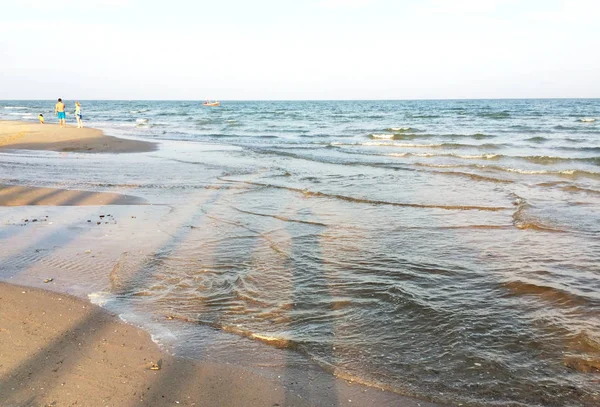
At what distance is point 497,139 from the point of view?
25703 mm

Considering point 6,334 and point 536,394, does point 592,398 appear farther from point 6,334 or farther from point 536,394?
point 6,334

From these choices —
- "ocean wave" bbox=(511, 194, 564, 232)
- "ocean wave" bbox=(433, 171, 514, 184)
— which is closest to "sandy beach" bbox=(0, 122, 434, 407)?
"ocean wave" bbox=(511, 194, 564, 232)

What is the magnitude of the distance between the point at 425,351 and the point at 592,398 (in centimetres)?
113

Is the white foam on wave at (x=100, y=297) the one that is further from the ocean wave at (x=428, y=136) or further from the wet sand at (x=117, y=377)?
the ocean wave at (x=428, y=136)

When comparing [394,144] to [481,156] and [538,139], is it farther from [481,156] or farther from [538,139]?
[538,139]

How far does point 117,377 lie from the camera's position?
3346 mm

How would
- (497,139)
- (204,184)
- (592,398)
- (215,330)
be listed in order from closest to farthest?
(592,398) < (215,330) < (204,184) < (497,139)

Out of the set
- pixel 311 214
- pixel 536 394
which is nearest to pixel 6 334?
pixel 536 394

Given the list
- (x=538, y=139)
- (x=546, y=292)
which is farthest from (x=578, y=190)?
(x=538, y=139)

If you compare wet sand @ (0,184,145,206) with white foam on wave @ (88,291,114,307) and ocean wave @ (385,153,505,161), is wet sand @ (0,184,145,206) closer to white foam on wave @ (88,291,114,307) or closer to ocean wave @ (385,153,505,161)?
white foam on wave @ (88,291,114,307)

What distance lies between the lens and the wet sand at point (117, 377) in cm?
311

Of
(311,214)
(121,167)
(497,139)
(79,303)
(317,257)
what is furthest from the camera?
(497,139)

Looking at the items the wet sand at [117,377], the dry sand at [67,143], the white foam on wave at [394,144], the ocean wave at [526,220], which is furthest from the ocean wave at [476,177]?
the dry sand at [67,143]

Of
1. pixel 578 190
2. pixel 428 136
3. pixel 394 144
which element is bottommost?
pixel 578 190
